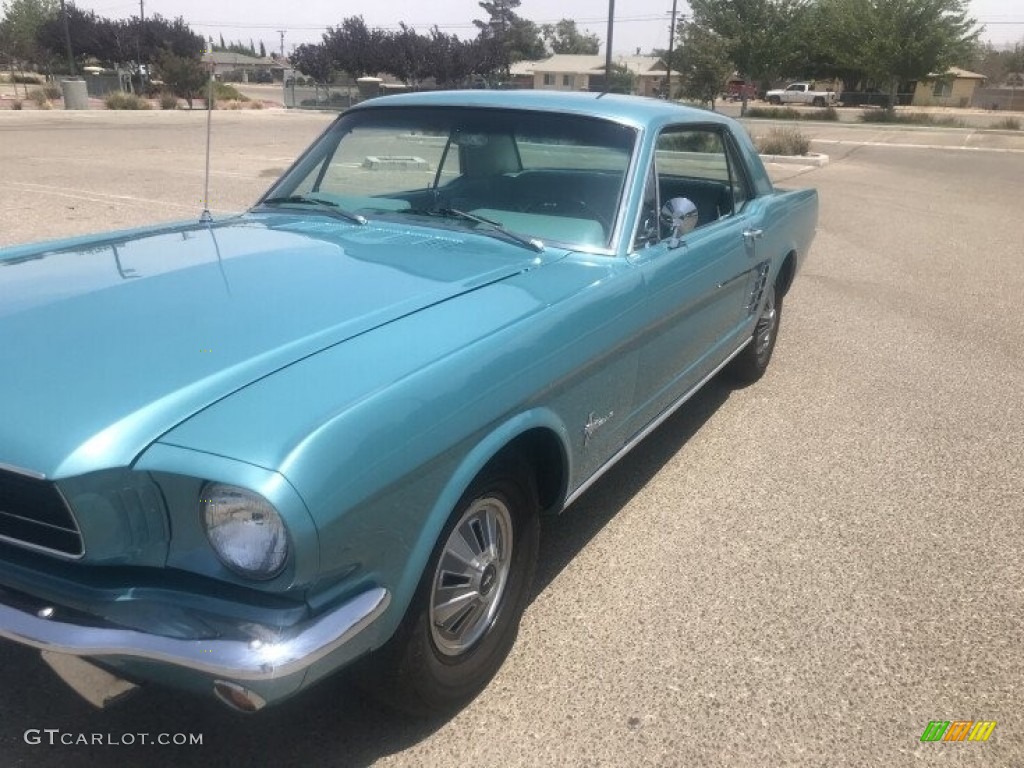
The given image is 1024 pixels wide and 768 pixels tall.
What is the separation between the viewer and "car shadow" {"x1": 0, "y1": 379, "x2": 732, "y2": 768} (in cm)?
211

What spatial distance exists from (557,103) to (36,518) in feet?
8.19

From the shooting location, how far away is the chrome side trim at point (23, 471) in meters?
1.64

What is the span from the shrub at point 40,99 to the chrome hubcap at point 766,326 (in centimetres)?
3435

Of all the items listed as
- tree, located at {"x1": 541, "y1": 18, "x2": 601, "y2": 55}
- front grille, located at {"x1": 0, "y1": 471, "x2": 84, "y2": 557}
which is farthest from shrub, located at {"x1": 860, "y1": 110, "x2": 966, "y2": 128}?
tree, located at {"x1": 541, "y1": 18, "x2": 601, "y2": 55}

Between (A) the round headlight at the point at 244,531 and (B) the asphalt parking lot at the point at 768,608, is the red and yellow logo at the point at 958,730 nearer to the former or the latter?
(B) the asphalt parking lot at the point at 768,608

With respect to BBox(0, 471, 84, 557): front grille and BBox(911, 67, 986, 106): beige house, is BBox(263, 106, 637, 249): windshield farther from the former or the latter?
BBox(911, 67, 986, 106): beige house

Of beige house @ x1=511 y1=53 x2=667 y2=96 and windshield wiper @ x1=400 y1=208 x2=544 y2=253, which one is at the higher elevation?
beige house @ x1=511 y1=53 x2=667 y2=96

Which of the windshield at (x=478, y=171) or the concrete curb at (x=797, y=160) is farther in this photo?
the concrete curb at (x=797, y=160)

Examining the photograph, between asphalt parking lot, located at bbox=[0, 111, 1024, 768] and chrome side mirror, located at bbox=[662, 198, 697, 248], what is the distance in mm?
1131

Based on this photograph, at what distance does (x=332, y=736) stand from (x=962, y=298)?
718cm

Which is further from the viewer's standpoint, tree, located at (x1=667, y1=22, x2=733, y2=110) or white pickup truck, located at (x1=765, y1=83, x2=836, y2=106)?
white pickup truck, located at (x1=765, y1=83, x2=836, y2=106)

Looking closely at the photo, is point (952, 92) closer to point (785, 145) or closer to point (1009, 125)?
point (1009, 125)

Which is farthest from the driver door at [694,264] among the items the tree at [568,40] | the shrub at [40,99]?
the tree at [568,40]

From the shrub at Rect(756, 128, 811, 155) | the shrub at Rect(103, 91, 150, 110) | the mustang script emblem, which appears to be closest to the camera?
the mustang script emblem
